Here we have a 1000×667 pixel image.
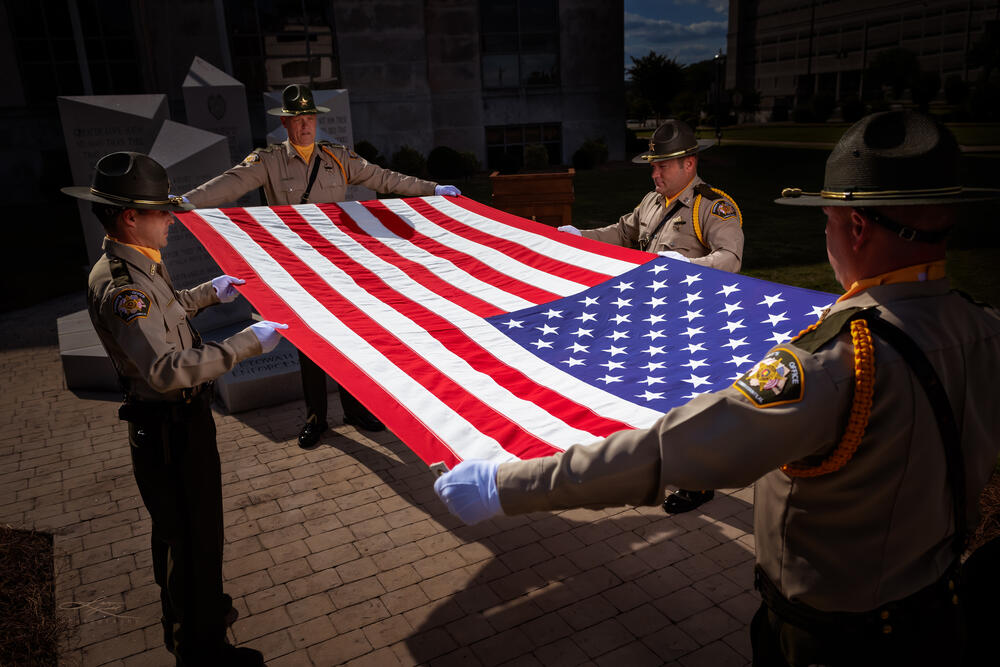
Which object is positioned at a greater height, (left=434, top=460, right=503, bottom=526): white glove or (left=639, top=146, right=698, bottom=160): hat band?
(left=639, top=146, right=698, bottom=160): hat band

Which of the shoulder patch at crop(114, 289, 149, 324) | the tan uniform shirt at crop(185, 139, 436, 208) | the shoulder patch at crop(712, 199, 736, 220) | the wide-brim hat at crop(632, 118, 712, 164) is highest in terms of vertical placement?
the wide-brim hat at crop(632, 118, 712, 164)

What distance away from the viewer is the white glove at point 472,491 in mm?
1888

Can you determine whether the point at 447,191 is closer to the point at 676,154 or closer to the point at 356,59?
the point at 676,154

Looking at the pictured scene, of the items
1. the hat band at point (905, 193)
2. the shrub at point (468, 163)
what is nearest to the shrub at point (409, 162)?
the shrub at point (468, 163)

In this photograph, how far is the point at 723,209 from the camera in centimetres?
504

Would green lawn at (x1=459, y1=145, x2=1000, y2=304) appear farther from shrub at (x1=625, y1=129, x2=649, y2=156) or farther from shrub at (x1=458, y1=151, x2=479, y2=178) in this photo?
shrub at (x1=625, y1=129, x2=649, y2=156)

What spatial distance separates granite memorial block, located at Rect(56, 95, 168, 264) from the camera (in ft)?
26.1

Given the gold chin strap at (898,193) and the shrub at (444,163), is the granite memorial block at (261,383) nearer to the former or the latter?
the gold chin strap at (898,193)

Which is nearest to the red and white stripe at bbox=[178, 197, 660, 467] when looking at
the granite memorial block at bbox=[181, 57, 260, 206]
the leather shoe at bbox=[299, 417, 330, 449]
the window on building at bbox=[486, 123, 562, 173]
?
the leather shoe at bbox=[299, 417, 330, 449]

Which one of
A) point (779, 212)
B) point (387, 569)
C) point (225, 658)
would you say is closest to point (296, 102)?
point (387, 569)

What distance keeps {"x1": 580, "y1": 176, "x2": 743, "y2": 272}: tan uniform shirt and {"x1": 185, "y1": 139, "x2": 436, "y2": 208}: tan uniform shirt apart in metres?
2.19

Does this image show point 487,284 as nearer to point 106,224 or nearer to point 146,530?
point 106,224

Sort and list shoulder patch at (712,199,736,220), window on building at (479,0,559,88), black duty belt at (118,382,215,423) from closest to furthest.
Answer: black duty belt at (118,382,215,423), shoulder patch at (712,199,736,220), window on building at (479,0,559,88)

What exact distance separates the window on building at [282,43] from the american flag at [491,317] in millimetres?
20965
